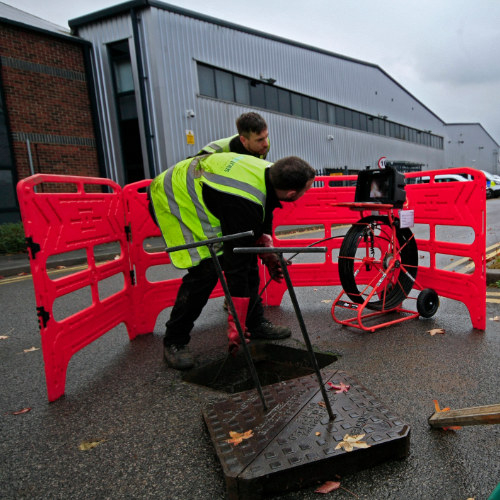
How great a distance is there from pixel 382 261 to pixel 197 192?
205 cm

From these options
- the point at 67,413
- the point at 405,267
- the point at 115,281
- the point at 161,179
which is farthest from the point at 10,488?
the point at 115,281

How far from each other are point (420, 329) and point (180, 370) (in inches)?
88.2

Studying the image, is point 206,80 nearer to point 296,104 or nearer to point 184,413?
point 296,104

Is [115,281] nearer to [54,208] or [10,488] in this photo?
[54,208]

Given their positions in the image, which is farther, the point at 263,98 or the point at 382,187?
the point at 263,98

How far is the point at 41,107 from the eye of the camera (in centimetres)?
1240

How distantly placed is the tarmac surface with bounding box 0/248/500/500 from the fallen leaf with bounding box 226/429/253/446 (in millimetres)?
133

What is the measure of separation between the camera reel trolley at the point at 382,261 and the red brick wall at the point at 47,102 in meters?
11.6

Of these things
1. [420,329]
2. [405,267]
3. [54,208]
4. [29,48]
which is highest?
[29,48]

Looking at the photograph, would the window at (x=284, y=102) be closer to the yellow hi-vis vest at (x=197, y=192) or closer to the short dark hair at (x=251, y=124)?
the short dark hair at (x=251, y=124)

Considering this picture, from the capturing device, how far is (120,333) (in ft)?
13.3

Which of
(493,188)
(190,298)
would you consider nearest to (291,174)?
(190,298)

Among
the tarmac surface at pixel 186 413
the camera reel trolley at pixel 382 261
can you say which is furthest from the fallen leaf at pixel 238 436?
the camera reel trolley at pixel 382 261

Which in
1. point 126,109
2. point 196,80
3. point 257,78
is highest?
point 257,78
